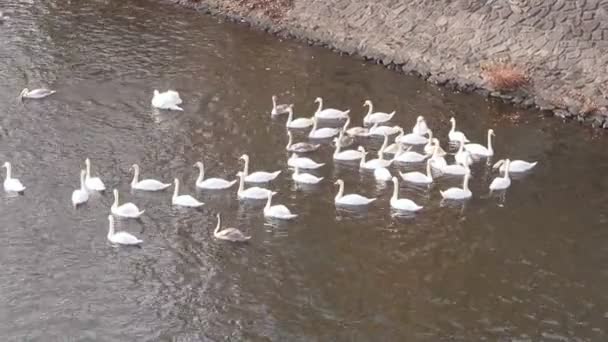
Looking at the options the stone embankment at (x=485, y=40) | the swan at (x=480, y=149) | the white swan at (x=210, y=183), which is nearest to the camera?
the white swan at (x=210, y=183)

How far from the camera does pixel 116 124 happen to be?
984 inches

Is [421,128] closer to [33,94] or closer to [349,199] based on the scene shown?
[349,199]

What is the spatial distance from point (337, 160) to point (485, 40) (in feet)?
30.4

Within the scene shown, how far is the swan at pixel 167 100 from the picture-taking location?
2614 cm

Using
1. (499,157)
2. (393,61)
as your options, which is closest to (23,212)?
(499,157)

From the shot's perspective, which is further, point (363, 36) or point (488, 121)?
point (363, 36)

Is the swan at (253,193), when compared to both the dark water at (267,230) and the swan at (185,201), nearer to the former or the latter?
the dark water at (267,230)

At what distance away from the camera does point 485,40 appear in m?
30.6

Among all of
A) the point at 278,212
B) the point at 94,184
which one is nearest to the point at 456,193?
the point at 278,212

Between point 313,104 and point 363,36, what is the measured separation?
219 inches

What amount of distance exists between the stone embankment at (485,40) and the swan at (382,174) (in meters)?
7.09

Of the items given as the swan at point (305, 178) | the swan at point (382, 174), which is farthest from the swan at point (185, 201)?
the swan at point (382, 174)

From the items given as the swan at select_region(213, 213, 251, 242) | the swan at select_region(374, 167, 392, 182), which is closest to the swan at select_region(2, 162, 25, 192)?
the swan at select_region(213, 213, 251, 242)

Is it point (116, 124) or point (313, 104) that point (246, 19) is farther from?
point (116, 124)
